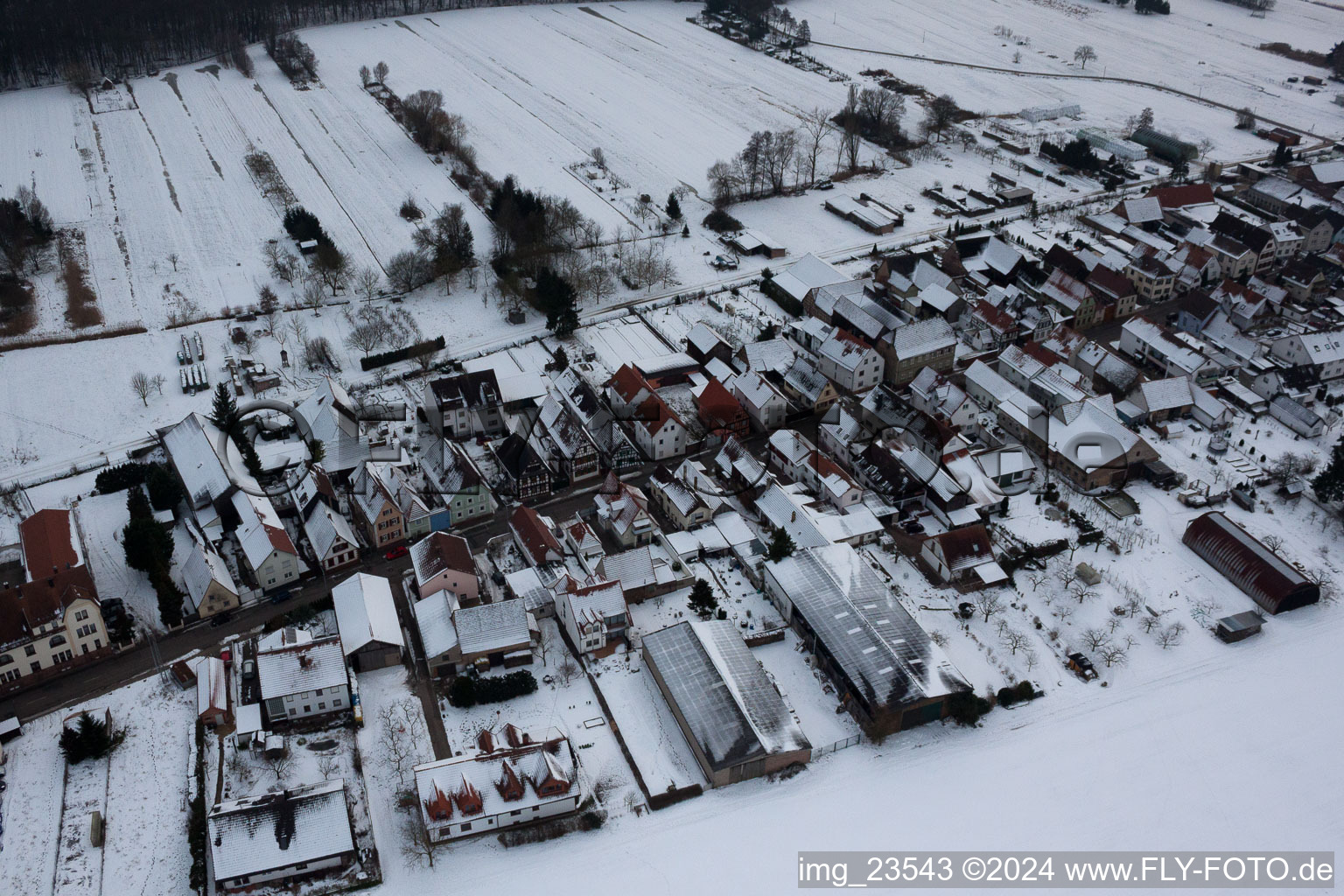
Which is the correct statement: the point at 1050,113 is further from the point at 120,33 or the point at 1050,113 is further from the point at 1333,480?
the point at 120,33

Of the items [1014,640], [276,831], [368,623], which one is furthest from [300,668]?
[1014,640]

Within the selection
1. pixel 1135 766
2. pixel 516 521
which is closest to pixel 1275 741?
pixel 1135 766

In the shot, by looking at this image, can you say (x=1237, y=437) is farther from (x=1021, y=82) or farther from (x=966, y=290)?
(x=1021, y=82)

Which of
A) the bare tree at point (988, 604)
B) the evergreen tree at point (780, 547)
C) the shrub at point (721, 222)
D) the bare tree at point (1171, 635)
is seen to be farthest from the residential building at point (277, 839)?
the shrub at point (721, 222)

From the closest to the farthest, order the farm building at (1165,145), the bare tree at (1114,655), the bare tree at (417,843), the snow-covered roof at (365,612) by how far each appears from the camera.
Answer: the bare tree at (417,843), the snow-covered roof at (365,612), the bare tree at (1114,655), the farm building at (1165,145)

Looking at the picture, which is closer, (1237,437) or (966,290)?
(1237,437)

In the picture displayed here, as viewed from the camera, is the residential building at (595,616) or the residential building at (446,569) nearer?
the residential building at (595,616)

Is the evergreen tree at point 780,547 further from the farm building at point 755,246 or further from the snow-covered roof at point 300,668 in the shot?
the farm building at point 755,246

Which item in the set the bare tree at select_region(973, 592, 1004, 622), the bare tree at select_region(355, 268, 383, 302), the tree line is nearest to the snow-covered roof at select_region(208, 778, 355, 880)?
the bare tree at select_region(973, 592, 1004, 622)
